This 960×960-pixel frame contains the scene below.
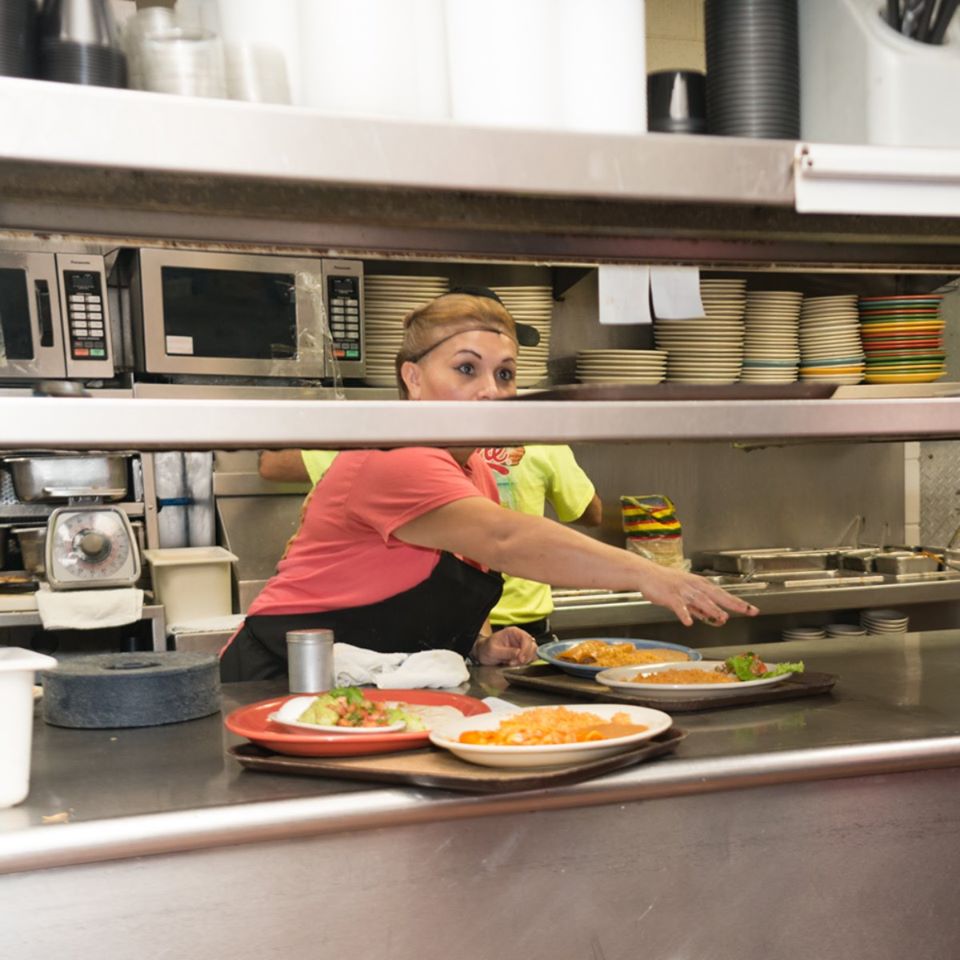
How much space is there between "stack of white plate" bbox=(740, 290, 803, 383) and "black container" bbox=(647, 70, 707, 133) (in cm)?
300

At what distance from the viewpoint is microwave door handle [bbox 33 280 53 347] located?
12.3ft

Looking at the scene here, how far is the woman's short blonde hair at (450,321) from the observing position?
2518 mm

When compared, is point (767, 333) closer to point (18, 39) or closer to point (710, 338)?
point (710, 338)

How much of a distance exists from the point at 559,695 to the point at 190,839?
3.02 feet

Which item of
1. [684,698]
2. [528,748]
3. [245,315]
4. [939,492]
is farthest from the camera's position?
[939,492]

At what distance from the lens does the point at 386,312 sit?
13.7 ft

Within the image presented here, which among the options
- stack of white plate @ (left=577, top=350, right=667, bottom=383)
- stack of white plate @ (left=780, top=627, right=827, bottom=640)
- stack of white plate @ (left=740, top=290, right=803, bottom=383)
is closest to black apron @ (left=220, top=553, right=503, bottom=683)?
stack of white plate @ (left=577, top=350, right=667, bottom=383)

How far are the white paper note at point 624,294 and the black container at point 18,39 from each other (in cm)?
79

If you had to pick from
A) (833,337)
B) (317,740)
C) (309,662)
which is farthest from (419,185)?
(833,337)

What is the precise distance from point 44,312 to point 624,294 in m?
2.71

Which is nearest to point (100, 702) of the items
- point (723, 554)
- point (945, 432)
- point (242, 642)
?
point (242, 642)

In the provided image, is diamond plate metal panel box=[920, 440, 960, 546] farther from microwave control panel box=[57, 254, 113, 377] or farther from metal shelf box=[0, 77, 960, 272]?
microwave control panel box=[57, 254, 113, 377]

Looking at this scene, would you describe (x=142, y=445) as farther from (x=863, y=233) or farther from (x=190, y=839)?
(x=863, y=233)

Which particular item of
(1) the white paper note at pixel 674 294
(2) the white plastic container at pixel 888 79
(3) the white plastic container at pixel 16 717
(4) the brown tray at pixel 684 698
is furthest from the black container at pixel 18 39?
(4) the brown tray at pixel 684 698
